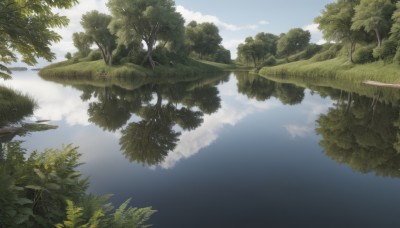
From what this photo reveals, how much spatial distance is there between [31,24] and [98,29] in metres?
57.1

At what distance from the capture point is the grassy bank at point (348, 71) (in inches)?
1591

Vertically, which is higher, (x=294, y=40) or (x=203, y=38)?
(x=294, y=40)

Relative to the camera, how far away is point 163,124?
55.1 feet

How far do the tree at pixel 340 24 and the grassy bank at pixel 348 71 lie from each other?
4312 mm

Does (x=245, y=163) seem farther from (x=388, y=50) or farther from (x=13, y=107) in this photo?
(x=388, y=50)

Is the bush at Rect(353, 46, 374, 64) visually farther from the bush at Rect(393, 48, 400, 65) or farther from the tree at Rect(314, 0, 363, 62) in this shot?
the bush at Rect(393, 48, 400, 65)

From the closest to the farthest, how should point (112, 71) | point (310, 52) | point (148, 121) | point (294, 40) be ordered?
point (148, 121), point (112, 71), point (310, 52), point (294, 40)

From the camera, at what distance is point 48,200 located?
4.72m

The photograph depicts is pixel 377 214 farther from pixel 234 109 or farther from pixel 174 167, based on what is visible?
pixel 234 109

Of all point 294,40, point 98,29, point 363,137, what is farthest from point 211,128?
point 294,40

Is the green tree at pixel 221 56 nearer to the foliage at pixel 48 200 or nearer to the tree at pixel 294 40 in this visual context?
the tree at pixel 294 40

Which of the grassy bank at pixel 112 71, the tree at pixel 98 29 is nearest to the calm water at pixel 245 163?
the grassy bank at pixel 112 71

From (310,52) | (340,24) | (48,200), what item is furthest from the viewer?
(310,52)

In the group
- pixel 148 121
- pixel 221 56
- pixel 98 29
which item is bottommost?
pixel 148 121
